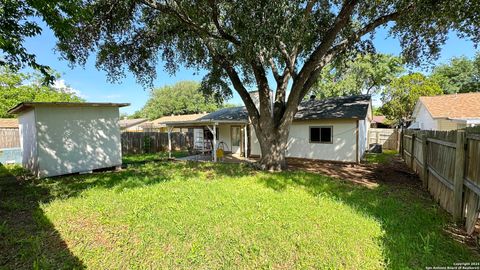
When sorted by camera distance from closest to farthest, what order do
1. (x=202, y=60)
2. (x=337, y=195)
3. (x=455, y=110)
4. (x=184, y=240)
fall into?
1. (x=184, y=240)
2. (x=337, y=195)
3. (x=202, y=60)
4. (x=455, y=110)

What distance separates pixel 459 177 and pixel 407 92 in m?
24.3

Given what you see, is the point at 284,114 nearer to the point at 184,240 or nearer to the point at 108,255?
the point at 184,240

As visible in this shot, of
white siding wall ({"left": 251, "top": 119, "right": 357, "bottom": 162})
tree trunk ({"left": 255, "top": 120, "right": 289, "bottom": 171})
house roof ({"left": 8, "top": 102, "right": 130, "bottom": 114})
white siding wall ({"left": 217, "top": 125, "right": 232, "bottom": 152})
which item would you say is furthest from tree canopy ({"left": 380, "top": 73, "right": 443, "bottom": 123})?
house roof ({"left": 8, "top": 102, "right": 130, "bottom": 114})

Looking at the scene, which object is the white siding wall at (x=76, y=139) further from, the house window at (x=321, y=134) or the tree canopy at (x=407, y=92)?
the tree canopy at (x=407, y=92)

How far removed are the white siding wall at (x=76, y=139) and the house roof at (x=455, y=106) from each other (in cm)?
1820

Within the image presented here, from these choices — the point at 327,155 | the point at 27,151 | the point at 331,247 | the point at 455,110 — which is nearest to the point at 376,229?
the point at 331,247

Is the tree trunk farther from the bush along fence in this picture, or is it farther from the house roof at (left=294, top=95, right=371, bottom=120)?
the bush along fence

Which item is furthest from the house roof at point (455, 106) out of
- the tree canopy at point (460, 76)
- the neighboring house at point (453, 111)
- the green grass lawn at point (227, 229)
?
the tree canopy at point (460, 76)

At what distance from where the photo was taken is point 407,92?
77.4 feet

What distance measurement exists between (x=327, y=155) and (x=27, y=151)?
1338cm

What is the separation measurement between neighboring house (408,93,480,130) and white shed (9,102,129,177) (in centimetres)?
1751

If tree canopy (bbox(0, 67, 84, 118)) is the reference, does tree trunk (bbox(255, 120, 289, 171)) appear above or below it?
below

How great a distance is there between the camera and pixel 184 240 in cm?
351

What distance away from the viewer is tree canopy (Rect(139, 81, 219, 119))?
1713 inches
